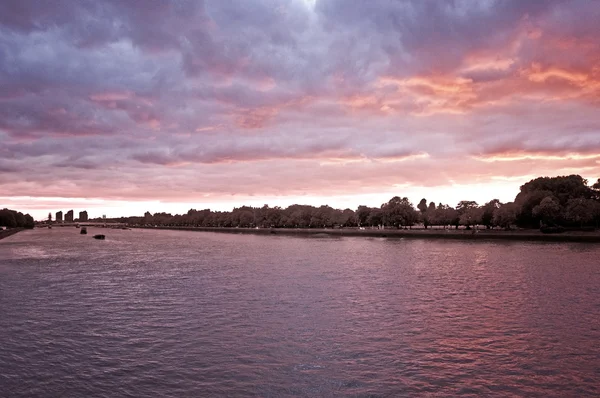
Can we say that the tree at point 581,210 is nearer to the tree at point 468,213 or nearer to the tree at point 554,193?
the tree at point 554,193

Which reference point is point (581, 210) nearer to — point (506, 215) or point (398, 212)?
point (506, 215)

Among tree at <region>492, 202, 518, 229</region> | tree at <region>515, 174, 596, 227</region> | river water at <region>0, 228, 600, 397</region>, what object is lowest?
river water at <region>0, 228, 600, 397</region>

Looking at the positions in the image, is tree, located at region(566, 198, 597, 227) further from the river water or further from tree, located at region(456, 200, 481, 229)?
the river water

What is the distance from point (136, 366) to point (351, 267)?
44229mm

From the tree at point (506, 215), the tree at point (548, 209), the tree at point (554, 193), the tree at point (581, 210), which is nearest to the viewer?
the tree at point (581, 210)

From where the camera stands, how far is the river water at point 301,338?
17.3 metres

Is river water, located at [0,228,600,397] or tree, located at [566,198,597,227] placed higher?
tree, located at [566,198,597,227]

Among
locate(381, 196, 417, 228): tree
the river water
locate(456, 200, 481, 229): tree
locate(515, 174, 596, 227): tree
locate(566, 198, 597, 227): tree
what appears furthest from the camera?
locate(381, 196, 417, 228): tree

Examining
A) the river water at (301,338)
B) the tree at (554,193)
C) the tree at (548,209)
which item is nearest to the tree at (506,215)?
the tree at (554,193)

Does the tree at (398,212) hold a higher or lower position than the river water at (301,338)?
higher

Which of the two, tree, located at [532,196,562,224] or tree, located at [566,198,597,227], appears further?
tree, located at [532,196,562,224]

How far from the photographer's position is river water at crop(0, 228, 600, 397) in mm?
17328

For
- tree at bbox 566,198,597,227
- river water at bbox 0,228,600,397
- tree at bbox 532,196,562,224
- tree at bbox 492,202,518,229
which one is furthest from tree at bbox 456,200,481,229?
river water at bbox 0,228,600,397

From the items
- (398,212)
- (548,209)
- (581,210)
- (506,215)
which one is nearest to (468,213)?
(398,212)
